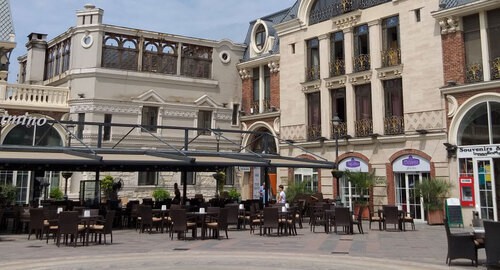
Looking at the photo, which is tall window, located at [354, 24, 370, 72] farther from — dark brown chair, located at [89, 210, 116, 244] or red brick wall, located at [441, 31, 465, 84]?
dark brown chair, located at [89, 210, 116, 244]

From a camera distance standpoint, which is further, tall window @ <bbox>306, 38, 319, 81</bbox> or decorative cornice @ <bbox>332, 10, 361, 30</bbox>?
tall window @ <bbox>306, 38, 319, 81</bbox>

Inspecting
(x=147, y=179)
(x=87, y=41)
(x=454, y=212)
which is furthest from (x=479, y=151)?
(x=87, y=41)

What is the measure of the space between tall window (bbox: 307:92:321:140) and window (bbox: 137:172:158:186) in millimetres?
8890

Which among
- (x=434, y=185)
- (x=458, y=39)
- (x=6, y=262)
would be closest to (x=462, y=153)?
(x=434, y=185)

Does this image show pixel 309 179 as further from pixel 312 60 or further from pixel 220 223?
pixel 220 223

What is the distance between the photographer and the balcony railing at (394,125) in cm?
2036

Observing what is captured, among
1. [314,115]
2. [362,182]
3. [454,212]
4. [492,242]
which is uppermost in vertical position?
[314,115]

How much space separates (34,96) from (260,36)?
13289 mm

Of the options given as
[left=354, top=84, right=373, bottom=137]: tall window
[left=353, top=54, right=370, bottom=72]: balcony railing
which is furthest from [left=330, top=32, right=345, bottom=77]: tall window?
[left=354, top=84, right=373, bottom=137]: tall window

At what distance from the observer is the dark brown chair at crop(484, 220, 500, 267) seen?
7988mm

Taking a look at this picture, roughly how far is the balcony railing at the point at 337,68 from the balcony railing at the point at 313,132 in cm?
276

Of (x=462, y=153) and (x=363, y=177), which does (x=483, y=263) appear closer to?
(x=462, y=153)

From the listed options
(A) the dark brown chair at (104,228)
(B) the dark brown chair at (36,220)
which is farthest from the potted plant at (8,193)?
(A) the dark brown chair at (104,228)

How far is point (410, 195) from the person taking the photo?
19938mm
